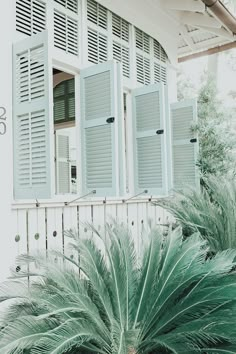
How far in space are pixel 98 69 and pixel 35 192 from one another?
1.70 metres

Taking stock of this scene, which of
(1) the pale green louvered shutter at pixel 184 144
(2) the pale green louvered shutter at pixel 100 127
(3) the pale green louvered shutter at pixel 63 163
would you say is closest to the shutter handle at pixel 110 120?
(2) the pale green louvered shutter at pixel 100 127

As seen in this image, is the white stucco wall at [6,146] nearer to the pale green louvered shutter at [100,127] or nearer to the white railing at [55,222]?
the white railing at [55,222]

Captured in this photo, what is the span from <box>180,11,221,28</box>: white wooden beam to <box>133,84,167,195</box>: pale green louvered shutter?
169cm

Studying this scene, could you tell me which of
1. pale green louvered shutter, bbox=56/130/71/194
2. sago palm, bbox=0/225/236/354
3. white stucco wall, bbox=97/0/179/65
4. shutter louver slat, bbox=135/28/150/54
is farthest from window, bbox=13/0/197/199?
sago palm, bbox=0/225/236/354

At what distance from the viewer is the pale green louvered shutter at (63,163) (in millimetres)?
7266

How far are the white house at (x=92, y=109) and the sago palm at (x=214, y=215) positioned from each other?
22.4 inches

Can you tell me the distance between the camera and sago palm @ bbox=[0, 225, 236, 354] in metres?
2.31

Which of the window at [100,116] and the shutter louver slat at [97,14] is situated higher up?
the shutter louver slat at [97,14]

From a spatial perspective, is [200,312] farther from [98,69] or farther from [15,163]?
[98,69]

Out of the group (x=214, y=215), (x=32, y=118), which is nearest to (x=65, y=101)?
(x=32, y=118)

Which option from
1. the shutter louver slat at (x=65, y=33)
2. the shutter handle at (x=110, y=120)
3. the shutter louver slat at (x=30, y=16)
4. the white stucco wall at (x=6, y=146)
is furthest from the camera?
the shutter louver slat at (x=65, y=33)

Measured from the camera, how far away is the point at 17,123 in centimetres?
364

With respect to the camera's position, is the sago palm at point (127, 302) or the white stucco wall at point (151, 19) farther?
the white stucco wall at point (151, 19)

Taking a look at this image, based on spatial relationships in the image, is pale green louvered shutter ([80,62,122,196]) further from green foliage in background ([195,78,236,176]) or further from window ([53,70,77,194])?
green foliage in background ([195,78,236,176])
